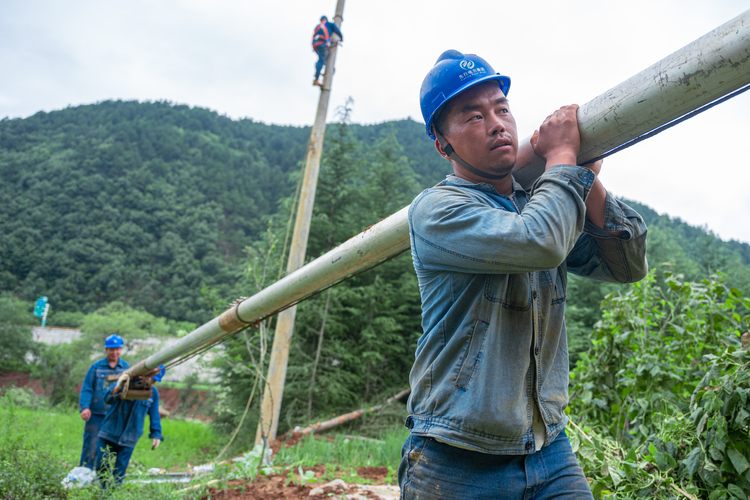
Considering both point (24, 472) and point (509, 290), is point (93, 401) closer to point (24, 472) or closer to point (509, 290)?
point (24, 472)

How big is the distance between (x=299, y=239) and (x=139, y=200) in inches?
2619

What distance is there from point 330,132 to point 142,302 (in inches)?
1900

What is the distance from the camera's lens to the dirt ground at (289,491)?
12.0 feet

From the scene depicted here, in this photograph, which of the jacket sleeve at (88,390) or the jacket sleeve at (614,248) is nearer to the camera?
the jacket sleeve at (614,248)

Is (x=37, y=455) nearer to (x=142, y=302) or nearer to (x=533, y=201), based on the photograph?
(x=533, y=201)

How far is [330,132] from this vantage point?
15406 mm

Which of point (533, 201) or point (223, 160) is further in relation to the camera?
point (223, 160)

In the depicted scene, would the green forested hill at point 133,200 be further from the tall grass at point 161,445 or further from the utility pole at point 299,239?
the utility pole at point 299,239

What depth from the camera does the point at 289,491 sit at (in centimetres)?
398

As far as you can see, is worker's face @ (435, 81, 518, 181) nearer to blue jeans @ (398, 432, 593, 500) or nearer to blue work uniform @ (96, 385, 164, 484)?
blue jeans @ (398, 432, 593, 500)

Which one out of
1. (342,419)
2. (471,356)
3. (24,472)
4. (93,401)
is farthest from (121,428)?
(471,356)

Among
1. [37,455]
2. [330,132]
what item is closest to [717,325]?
[37,455]

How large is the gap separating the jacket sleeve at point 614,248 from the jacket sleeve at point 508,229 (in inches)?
11.2

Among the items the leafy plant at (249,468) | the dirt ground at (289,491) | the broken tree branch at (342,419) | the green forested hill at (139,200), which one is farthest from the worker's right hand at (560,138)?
the green forested hill at (139,200)
